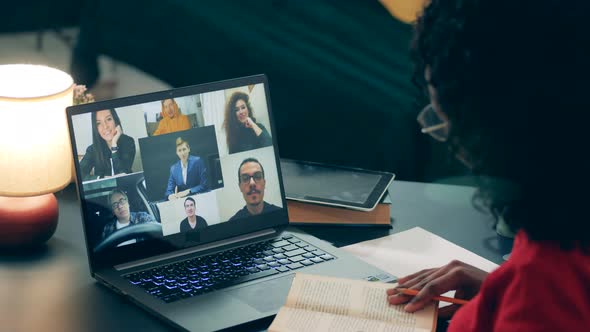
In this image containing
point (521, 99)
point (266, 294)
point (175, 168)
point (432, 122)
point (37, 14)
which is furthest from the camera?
point (37, 14)

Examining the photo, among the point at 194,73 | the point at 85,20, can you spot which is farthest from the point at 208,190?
the point at 85,20

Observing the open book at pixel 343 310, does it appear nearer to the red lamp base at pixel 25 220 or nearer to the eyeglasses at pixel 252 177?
the eyeglasses at pixel 252 177

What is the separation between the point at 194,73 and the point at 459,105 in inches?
67.7

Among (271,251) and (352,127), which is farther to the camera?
(352,127)

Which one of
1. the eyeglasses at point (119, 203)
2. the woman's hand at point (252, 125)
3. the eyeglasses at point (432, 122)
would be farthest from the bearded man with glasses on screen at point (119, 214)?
the eyeglasses at point (432, 122)

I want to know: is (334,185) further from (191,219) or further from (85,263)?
(85,263)

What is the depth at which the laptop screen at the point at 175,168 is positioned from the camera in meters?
1.31

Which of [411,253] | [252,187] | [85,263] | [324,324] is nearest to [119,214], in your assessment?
[85,263]

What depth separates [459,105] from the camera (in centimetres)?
92

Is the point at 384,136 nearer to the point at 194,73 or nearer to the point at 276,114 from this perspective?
the point at 276,114

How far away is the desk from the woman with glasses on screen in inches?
16.4

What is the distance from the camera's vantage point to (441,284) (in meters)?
1.20

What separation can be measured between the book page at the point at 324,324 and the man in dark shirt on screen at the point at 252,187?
303 millimetres

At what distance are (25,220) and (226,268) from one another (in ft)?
1.10
